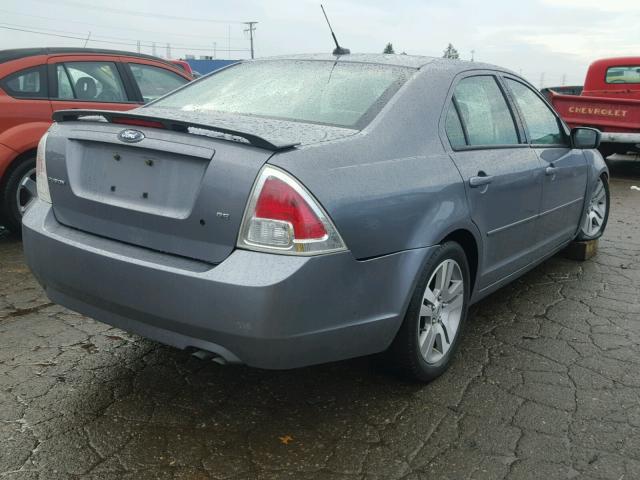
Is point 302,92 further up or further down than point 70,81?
further up

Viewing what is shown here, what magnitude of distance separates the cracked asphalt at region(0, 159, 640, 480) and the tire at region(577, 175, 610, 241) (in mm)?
1566

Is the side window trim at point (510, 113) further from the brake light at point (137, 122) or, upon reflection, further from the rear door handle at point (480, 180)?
the brake light at point (137, 122)

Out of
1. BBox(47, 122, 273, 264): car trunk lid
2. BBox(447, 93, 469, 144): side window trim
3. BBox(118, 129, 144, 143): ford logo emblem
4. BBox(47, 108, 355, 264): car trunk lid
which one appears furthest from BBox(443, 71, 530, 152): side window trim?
BBox(118, 129, 144, 143): ford logo emblem

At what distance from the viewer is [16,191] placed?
534 centimetres

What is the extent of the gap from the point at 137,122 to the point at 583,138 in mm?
3275

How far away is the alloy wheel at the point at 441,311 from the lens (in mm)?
2939

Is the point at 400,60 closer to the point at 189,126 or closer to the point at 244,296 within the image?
the point at 189,126

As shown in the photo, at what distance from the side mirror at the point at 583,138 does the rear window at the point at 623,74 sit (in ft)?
28.6

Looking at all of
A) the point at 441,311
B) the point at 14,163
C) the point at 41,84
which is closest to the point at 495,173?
the point at 441,311

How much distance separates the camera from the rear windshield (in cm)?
292

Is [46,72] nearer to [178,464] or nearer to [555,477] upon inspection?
[178,464]

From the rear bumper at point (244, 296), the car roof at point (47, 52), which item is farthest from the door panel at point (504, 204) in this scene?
the car roof at point (47, 52)

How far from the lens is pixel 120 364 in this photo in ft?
10.5

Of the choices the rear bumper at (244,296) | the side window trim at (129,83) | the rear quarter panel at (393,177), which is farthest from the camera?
the side window trim at (129,83)
